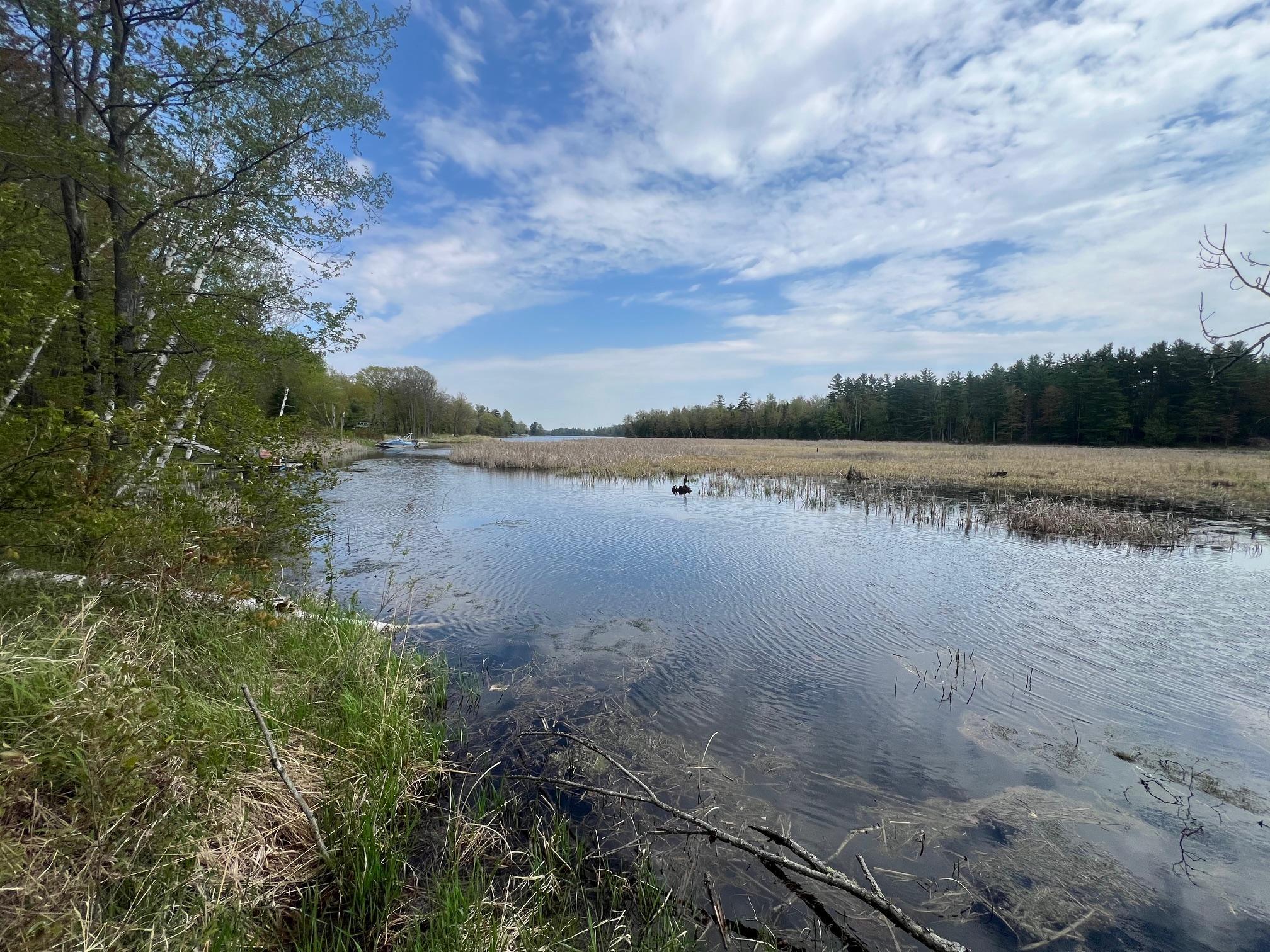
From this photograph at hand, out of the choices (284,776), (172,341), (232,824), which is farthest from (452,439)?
(284,776)

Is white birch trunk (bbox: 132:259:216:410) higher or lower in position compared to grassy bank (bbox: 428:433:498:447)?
higher

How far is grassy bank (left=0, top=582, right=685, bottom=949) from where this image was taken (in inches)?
92.8

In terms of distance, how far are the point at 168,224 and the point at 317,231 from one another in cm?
249

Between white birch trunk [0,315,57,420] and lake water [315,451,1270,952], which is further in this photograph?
white birch trunk [0,315,57,420]

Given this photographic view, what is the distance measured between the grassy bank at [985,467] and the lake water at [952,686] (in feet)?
38.6

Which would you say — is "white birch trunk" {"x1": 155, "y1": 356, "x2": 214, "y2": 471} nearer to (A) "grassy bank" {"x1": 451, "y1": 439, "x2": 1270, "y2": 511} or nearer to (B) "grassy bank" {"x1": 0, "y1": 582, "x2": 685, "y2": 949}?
(B) "grassy bank" {"x1": 0, "y1": 582, "x2": 685, "y2": 949}

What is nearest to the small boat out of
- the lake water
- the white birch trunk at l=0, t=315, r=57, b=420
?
the lake water

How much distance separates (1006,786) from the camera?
4371 mm

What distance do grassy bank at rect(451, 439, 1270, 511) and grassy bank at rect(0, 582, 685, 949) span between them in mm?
23859

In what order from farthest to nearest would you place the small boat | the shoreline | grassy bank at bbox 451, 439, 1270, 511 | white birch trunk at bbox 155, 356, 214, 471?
the small boat → grassy bank at bbox 451, 439, 1270, 511 → the shoreline → white birch trunk at bbox 155, 356, 214, 471

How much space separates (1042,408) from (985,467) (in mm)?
46377

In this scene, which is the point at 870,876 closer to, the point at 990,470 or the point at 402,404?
Answer: the point at 990,470

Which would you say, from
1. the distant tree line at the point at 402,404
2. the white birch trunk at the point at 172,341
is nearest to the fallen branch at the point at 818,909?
the white birch trunk at the point at 172,341

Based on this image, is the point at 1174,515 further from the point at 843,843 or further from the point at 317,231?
the point at 317,231
